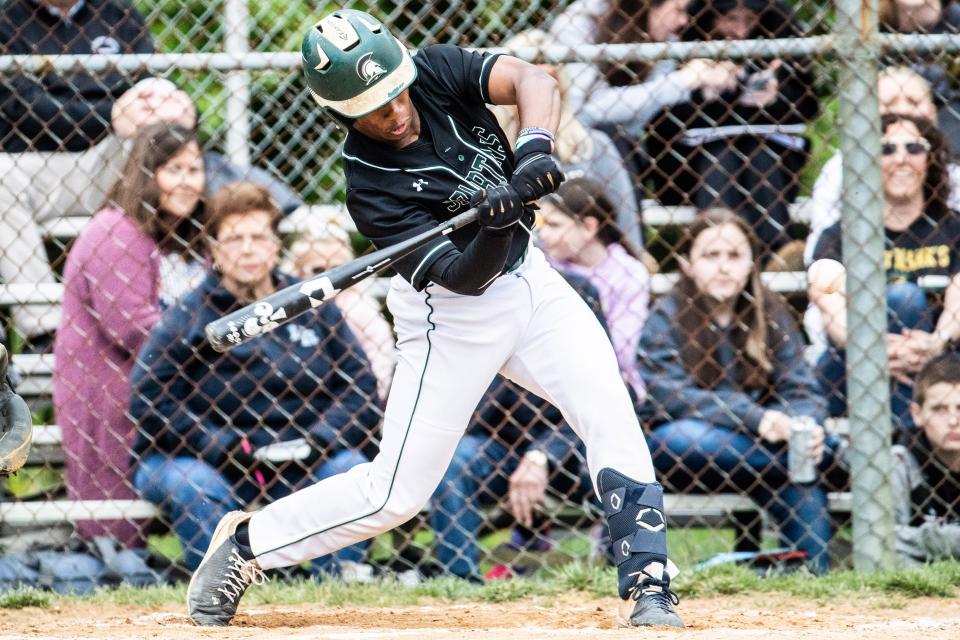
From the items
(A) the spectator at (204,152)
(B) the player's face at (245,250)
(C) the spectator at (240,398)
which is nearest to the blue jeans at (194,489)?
(C) the spectator at (240,398)

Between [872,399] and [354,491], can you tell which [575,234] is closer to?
[872,399]

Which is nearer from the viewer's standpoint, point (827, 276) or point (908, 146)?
point (827, 276)

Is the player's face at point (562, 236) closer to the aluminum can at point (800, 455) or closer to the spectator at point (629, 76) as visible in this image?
the spectator at point (629, 76)

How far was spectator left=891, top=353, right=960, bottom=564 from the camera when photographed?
14.0 ft

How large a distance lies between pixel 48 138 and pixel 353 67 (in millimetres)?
2338

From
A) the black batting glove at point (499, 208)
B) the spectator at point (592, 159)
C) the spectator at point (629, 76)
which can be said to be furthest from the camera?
the spectator at point (629, 76)

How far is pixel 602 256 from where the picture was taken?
4590 mm

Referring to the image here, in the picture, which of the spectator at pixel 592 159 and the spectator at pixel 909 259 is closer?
the spectator at pixel 909 259

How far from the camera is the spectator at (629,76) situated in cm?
476

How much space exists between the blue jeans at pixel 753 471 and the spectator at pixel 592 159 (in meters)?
0.77

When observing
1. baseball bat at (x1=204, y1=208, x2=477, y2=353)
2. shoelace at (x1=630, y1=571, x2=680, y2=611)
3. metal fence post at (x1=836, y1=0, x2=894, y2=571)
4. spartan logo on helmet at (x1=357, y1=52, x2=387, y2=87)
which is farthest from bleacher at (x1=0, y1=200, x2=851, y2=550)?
spartan logo on helmet at (x1=357, y1=52, x2=387, y2=87)

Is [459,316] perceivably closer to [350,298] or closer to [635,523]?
[635,523]

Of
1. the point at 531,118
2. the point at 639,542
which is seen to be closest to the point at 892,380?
the point at 639,542

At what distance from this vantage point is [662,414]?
14.4 feet
